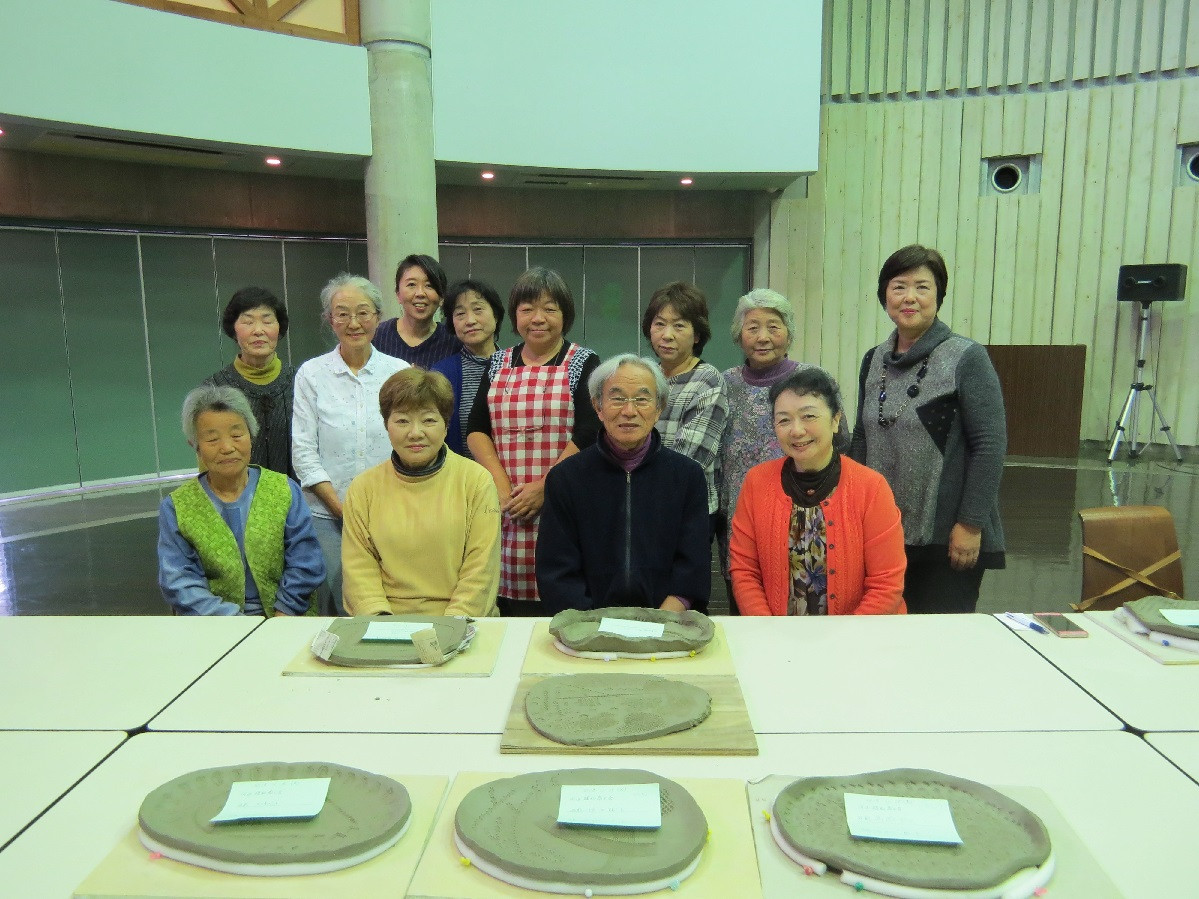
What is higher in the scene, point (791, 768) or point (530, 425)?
point (530, 425)

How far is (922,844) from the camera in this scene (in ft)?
3.97

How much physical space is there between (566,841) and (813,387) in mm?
1642

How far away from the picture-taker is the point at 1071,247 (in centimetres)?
891

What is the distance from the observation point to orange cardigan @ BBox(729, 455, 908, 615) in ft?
8.13

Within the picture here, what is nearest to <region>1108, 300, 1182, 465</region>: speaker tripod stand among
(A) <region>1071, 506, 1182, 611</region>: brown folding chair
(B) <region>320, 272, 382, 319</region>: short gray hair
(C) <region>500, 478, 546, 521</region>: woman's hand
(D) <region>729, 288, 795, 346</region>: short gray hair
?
(A) <region>1071, 506, 1182, 611</region>: brown folding chair

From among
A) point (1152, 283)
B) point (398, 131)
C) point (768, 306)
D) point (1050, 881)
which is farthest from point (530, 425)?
point (1152, 283)

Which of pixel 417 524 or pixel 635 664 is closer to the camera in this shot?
pixel 635 664

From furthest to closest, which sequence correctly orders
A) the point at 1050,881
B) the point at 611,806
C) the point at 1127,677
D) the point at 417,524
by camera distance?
the point at 417,524 → the point at 1127,677 → the point at 611,806 → the point at 1050,881

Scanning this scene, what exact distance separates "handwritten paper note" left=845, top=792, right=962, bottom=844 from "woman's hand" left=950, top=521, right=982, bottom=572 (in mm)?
1746

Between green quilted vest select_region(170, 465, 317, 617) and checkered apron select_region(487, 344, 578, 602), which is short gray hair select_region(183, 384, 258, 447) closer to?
green quilted vest select_region(170, 465, 317, 617)

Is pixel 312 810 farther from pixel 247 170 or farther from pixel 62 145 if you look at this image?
pixel 247 170

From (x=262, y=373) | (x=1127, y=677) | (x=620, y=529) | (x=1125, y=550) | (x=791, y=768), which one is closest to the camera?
(x=791, y=768)

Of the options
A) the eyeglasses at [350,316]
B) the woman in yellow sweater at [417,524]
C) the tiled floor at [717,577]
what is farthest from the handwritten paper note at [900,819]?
the tiled floor at [717,577]

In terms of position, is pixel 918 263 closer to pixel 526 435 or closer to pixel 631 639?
pixel 526 435
